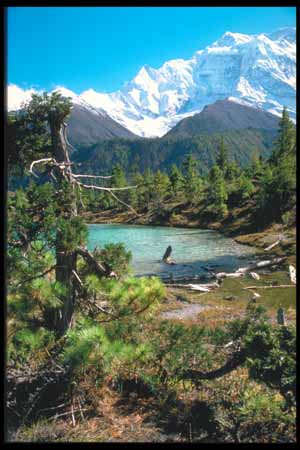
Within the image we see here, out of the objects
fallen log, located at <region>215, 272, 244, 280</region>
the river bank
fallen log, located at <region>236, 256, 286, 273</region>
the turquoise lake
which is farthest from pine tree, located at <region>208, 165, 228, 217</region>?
fallen log, located at <region>215, 272, 244, 280</region>

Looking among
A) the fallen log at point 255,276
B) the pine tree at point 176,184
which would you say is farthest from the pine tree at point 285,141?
the fallen log at point 255,276

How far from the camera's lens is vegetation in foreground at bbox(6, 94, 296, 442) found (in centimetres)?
625

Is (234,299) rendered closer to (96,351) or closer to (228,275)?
(228,275)

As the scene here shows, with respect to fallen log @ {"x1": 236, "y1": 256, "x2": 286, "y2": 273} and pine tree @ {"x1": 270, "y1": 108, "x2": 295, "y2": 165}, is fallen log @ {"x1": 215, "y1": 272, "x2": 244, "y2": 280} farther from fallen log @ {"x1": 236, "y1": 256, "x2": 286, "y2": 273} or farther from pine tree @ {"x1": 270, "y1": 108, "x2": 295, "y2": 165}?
pine tree @ {"x1": 270, "y1": 108, "x2": 295, "y2": 165}

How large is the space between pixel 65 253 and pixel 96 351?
1716 millimetres

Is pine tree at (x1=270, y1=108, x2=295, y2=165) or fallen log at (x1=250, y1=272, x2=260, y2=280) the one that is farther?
pine tree at (x1=270, y1=108, x2=295, y2=165)

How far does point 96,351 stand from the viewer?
639cm

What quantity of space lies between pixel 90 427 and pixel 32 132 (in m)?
5.29

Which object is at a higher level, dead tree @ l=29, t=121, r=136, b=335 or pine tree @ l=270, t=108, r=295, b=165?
pine tree @ l=270, t=108, r=295, b=165

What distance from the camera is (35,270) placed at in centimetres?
680

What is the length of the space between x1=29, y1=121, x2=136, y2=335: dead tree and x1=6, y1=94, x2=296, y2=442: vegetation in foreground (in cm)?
2

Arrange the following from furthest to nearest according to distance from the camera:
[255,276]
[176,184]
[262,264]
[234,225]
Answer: [176,184] → [234,225] → [262,264] → [255,276]

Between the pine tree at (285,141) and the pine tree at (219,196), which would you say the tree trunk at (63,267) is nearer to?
the pine tree at (219,196)

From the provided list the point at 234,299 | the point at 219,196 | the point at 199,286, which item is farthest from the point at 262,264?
the point at 219,196
